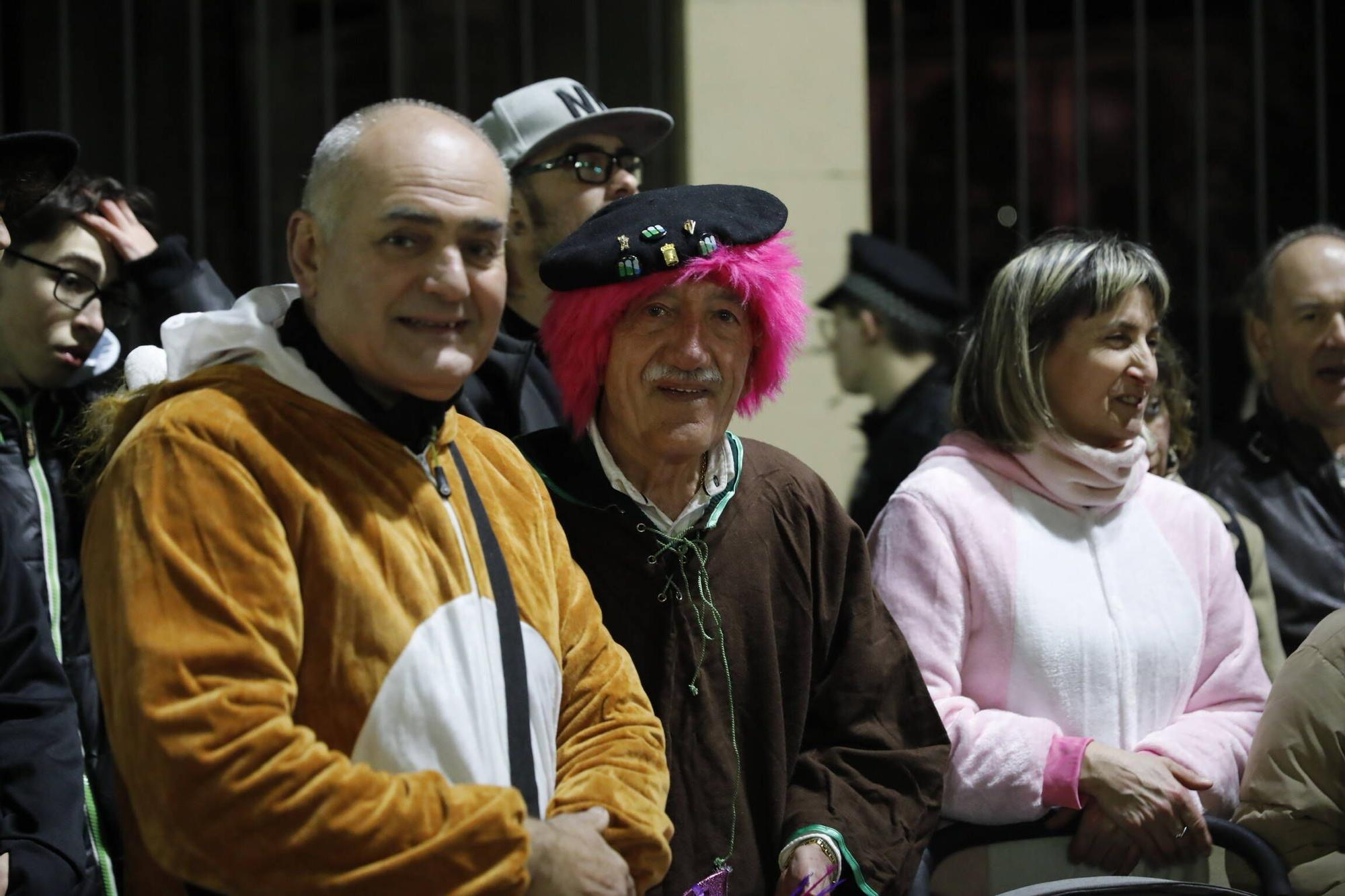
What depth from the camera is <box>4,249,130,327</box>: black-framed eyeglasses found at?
3.08 meters

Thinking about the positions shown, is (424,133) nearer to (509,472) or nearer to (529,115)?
(509,472)

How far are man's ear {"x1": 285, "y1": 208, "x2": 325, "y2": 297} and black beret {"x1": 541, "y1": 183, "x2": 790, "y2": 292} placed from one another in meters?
0.60

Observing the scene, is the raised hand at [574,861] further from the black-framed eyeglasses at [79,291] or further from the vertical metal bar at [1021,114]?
the vertical metal bar at [1021,114]

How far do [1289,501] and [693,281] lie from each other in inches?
78.3

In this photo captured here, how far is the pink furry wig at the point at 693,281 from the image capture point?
2539mm

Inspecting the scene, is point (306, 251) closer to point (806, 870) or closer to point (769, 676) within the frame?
point (769, 676)

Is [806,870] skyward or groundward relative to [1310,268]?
groundward

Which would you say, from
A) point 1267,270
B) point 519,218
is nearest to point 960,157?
point 1267,270

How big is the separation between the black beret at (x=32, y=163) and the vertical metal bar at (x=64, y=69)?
2821 millimetres

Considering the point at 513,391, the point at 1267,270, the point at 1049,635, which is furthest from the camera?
the point at 1267,270

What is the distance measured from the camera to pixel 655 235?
8.28 ft

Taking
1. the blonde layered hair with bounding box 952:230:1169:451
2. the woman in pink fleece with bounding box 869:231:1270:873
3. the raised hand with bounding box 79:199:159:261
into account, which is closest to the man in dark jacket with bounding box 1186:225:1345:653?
the woman in pink fleece with bounding box 869:231:1270:873

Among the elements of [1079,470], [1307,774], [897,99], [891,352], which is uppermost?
[897,99]

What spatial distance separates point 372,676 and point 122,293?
1.69 metres
